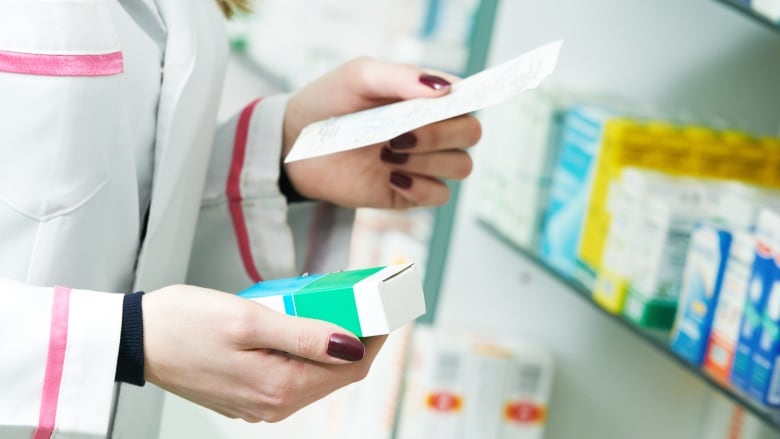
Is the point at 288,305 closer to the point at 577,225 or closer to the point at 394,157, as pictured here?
the point at 394,157

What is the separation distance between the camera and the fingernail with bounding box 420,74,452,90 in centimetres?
112

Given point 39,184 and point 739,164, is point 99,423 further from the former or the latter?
point 739,164

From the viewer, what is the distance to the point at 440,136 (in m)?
1.18

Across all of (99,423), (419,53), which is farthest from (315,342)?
(419,53)

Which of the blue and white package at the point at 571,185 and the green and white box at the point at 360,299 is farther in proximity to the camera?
the blue and white package at the point at 571,185

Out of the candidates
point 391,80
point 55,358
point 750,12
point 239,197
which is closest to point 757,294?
point 750,12

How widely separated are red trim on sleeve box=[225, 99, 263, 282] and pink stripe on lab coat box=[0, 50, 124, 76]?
0.37 meters

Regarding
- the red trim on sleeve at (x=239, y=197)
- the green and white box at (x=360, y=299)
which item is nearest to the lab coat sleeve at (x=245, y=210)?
the red trim on sleeve at (x=239, y=197)

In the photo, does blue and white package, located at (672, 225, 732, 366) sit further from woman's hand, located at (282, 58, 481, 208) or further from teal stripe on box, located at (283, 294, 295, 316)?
teal stripe on box, located at (283, 294, 295, 316)

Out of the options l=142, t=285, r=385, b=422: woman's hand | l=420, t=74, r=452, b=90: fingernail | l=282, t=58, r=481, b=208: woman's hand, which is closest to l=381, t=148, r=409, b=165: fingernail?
l=282, t=58, r=481, b=208: woman's hand

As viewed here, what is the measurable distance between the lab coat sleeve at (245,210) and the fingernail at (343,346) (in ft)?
1.48

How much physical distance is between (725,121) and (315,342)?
1.44m

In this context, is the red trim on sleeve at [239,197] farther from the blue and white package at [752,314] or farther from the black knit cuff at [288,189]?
the blue and white package at [752,314]

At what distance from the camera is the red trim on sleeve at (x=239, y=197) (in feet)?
4.17
